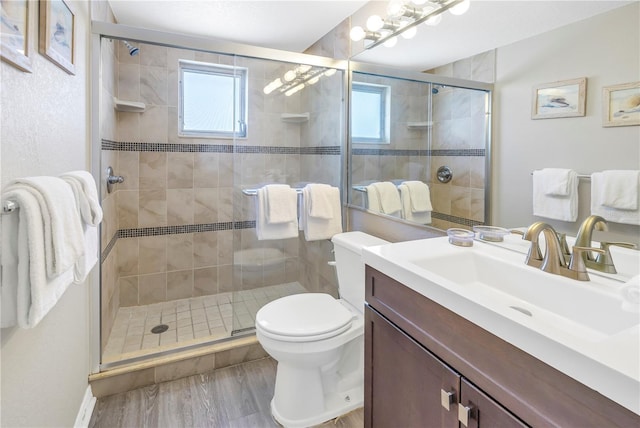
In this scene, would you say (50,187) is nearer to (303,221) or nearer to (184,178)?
(303,221)

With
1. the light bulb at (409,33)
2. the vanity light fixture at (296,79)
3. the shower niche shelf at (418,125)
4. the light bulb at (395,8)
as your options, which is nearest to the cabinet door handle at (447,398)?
the shower niche shelf at (418,125)

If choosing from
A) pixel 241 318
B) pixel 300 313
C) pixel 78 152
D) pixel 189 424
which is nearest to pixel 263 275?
pixel 241 318

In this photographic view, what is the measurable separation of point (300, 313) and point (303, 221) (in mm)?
759

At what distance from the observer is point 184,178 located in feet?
9.54

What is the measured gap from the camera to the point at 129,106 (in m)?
2.55

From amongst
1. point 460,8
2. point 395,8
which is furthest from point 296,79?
point 460,8

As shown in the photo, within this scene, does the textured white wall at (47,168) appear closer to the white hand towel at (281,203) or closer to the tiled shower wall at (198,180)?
the tiled shower wall at (198,180)

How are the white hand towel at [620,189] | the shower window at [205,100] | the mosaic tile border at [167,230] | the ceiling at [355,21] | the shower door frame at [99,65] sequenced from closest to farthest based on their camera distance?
the white hand towel at [620,189] → the ceiling at [355,21] → the shower door frame at [99,65] → the mosaic tile border at [167,230] → the shower window at [205,100]

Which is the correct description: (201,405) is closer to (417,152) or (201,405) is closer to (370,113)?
(417,152)

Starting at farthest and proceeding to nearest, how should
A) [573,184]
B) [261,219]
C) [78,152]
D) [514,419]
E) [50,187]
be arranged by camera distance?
[261,219]
[78,152]
[573,184]
[50,187]
[514,419]

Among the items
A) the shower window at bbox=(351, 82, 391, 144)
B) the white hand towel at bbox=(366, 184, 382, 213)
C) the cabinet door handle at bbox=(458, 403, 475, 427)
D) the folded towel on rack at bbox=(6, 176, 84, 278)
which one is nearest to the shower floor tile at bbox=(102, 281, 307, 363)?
the white hand towel at bbox=(366, 184, 382, 213)

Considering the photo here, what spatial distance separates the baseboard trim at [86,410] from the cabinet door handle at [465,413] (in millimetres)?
1607

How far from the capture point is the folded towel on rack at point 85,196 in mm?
1117

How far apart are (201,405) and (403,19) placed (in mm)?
2350
